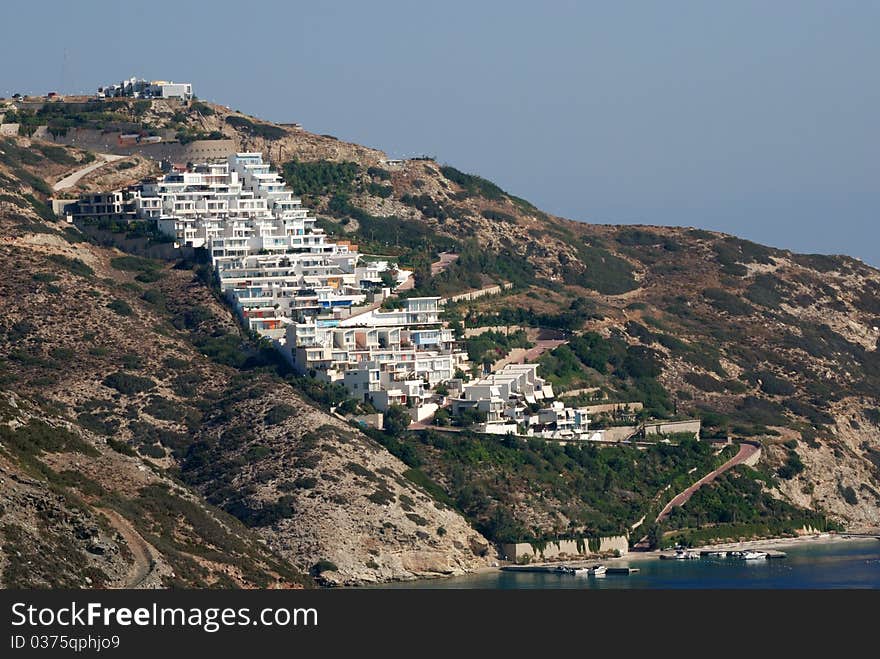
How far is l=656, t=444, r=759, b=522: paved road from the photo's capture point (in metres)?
98.2

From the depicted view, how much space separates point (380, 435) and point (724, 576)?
617 inches

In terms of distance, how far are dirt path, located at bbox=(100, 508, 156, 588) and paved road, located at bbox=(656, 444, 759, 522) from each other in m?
30.3

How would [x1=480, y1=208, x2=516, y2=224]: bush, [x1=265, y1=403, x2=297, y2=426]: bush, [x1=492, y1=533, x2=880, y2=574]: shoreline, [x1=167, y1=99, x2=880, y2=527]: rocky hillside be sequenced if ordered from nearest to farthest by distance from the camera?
[x1=492, y1=533, x2=880, y2=574]: shoreline, [x1=265, y1=403, x2=297, y2=426]: bush, [x1=167, y1=99, x2=880, y2=527]: rocky hillside, [x1=480, y1=208, x2=516, y2=224]: bush

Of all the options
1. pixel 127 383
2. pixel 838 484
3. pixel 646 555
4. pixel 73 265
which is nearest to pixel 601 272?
pixel 838 484

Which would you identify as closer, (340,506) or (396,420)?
(340,506)

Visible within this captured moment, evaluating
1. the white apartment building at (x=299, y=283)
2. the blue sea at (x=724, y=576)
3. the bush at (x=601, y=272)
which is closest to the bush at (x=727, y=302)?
the bush at (x=601, y=272)

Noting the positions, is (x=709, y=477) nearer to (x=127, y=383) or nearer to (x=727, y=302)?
(x=127, y=383)

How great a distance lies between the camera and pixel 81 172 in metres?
124

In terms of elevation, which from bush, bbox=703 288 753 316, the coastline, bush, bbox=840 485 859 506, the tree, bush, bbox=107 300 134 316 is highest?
bush, bbox=703 288 753 316

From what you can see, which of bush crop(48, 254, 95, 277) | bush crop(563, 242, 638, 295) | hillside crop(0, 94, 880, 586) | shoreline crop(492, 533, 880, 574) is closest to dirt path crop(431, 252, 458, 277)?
hillside crop(0, 94, 880, 586)

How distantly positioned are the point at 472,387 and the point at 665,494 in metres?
9.05

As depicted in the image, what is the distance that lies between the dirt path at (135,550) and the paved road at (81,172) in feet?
163

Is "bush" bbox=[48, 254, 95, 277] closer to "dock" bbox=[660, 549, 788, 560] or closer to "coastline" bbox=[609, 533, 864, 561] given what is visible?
"coastline" bbox=[609, 533, 864, 561]

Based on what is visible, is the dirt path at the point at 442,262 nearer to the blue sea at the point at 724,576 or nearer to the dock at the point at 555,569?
the blue sea at the point at 724,576
